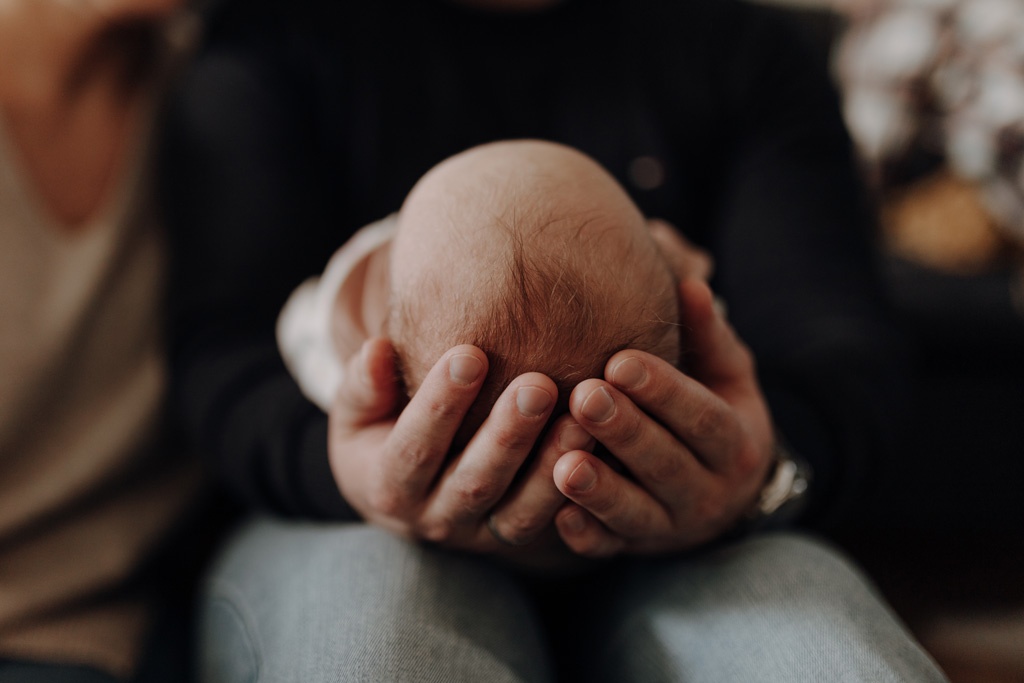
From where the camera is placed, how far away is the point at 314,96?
0.86 m

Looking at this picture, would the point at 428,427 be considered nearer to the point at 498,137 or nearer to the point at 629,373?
the point at 629,373

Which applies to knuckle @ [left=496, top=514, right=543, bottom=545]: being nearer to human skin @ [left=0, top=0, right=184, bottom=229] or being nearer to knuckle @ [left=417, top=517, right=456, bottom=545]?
knuckle @ [left=417, top=517, right=456, bottom=545]

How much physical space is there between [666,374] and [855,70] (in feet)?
4.46

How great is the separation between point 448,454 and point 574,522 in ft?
0.33

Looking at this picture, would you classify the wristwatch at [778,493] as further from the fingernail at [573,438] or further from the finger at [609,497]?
the fingernail at [573,438]

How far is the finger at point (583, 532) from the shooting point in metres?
0.49

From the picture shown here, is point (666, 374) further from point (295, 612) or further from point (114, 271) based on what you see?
point (114, 271)

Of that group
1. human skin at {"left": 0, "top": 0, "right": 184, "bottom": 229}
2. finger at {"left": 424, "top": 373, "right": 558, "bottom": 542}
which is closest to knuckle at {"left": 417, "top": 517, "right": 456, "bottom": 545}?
finger at {"left": 424, "top": 373, "right": 558, "bottom": 542}

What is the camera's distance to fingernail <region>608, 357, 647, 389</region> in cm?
43

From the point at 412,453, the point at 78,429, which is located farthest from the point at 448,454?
the point at 78,429

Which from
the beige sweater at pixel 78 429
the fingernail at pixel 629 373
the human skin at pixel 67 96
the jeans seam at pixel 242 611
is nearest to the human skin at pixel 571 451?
the fingernail at pixel 629 373

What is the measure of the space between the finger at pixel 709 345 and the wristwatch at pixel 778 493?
81mm

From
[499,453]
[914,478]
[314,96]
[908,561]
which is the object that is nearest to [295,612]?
[499,453]

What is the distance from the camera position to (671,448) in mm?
468
